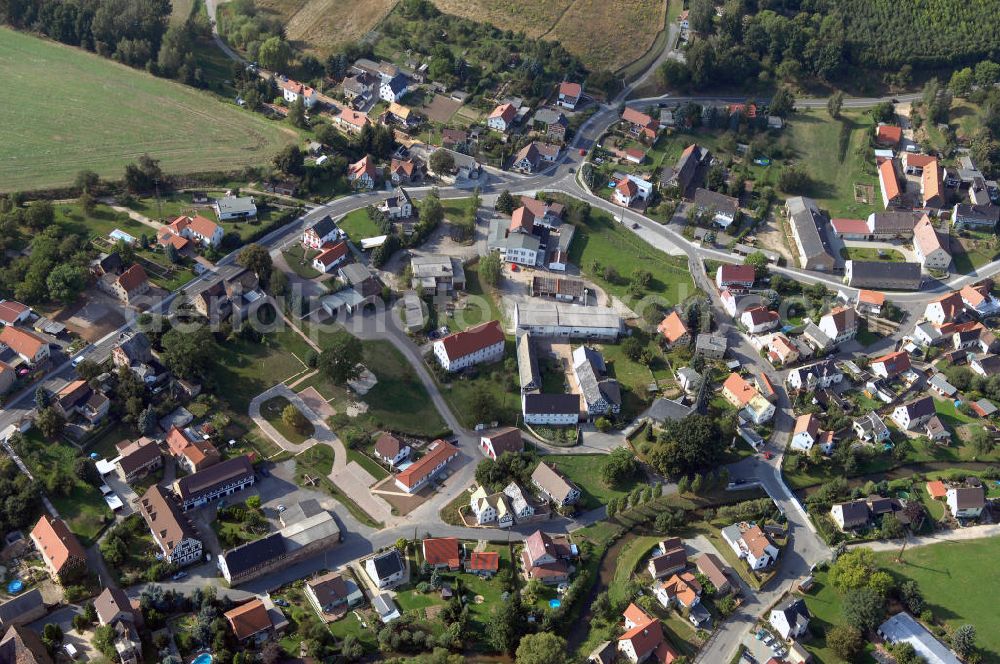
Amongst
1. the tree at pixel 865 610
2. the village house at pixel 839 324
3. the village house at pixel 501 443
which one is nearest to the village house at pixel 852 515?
the tree at pixel 865 610

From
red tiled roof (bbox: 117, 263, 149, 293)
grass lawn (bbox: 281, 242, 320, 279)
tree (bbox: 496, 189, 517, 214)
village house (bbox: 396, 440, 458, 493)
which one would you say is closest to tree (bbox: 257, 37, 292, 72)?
grass lawn (bbox: 281, 242, 320, 279)

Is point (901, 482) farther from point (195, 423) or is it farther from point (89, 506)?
point (89, 506)

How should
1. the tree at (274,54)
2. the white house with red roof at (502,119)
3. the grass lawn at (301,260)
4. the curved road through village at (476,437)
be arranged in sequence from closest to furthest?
the curved road through village at (476,437), the grass lawn at (301,260), the white house with red roof at (502,119), the tree at (274,54)

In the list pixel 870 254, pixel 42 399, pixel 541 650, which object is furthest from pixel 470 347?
pixel 870 254

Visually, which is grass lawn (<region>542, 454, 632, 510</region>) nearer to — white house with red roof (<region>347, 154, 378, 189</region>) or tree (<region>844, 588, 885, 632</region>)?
tree (<region>844, 588, 885, 632</region>)

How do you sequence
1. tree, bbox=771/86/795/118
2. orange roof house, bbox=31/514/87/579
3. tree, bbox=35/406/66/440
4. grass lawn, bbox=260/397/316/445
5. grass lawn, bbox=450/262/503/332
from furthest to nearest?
tree, bbox=771/86/795/118, grass lawn, bbox=450/262/503/332, grass lawn, bbox=260/397/316/445, tree, bbox=35/406/66/440, orange roof house, bbox=31/514/87/579

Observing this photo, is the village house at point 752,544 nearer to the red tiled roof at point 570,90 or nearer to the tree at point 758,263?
the tree at point 758,263
